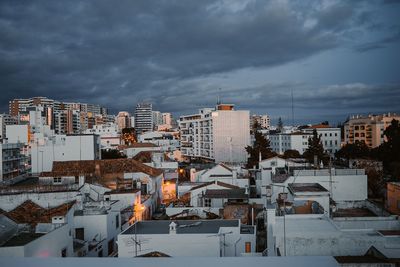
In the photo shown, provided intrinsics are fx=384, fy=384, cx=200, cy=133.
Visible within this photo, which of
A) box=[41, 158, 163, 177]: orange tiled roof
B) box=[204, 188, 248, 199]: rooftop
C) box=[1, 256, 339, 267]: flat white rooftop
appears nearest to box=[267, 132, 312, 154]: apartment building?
box=[41, 158, 163, 177]: orange tiled roof

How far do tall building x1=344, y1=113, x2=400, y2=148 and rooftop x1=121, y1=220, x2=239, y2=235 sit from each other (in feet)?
188

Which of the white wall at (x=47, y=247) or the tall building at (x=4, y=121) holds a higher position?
the tall building at (x=4, y=121)

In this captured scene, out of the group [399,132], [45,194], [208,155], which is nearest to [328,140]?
[208,155]

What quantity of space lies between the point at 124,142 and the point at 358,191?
6911cm

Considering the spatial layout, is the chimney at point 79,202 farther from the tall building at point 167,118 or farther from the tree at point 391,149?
the tall building at point 167,118

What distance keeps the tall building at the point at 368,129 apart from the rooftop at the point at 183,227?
5722 cm

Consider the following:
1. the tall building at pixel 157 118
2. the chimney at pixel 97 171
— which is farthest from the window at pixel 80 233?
the tall building at pixel 157 118

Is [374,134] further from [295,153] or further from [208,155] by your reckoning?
[208,155]

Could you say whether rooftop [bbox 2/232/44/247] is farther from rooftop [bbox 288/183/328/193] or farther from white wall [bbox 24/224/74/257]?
rooftop [bbox 288/183/328/193]

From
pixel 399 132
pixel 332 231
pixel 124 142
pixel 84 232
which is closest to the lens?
pixel 332 231

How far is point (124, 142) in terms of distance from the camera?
3282 inches

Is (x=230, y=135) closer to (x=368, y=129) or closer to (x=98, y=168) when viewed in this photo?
(x=368, y=129)

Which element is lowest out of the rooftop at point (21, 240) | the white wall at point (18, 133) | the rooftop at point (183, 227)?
the rooftop at point (183, 227)

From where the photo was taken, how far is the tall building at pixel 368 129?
65.4 meters
